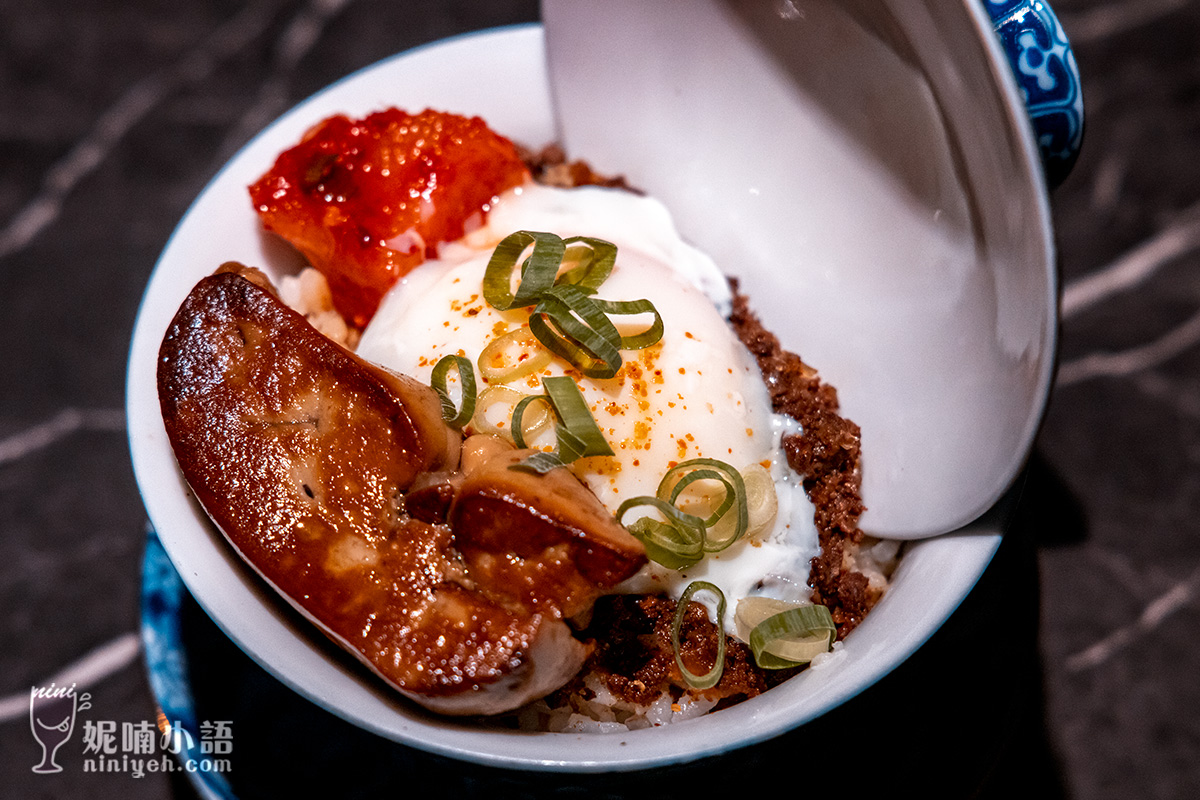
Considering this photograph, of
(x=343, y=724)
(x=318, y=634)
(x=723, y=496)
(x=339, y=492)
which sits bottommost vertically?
(x=343, y=724)

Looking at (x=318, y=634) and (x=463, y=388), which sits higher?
(x=463, y=388)

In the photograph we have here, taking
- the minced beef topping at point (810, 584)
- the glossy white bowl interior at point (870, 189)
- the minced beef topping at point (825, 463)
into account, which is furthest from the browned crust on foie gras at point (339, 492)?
the glossy white bowl interior at point (870, 189)

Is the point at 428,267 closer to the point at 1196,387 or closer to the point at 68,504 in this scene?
the point at 68,504

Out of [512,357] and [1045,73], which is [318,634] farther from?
[1045,73]

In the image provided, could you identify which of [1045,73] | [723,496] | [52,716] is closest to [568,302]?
[723,496]

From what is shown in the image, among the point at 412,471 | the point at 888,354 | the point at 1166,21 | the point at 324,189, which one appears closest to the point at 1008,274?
the point at 888,354

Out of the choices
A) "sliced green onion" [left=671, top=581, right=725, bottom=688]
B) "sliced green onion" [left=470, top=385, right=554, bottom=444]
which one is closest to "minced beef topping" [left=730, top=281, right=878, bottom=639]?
"sliced green onion" [left=671, top=581, right=725, bottom=688]
